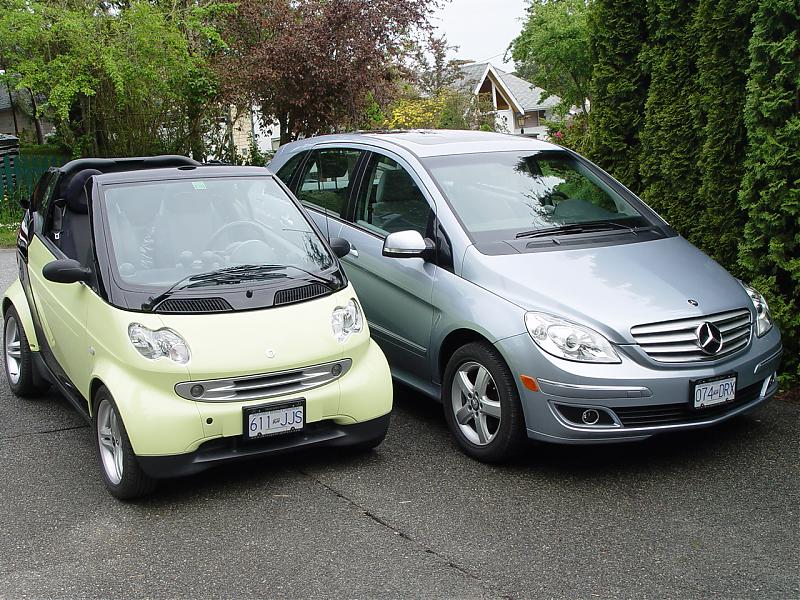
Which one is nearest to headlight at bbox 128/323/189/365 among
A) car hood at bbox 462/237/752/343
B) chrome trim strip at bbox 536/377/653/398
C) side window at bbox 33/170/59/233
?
car hood at bbox 462/237/752/343

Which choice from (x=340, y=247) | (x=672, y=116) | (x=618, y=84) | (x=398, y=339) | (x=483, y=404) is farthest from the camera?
(x=618, y=84)

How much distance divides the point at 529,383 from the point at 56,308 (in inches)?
115

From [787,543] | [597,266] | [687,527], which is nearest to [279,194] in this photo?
[597,266]

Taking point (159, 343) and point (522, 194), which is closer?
point (159, 343)

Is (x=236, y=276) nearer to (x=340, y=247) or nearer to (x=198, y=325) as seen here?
(x=198, y=325)

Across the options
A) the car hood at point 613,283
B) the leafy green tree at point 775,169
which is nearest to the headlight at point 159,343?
the car hood at point 613,283

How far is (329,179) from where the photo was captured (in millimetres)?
6953

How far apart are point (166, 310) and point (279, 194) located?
4.62 ft

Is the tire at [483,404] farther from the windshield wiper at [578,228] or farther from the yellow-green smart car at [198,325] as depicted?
the windshield wiper at [578,228]

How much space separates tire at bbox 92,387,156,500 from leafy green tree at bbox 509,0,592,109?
14.0 metres

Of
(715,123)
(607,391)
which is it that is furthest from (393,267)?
(715,123)

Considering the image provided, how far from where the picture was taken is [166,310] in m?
4.71

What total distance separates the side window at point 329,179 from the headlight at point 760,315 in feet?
9.49

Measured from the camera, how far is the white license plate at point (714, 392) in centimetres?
479
